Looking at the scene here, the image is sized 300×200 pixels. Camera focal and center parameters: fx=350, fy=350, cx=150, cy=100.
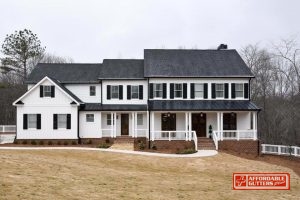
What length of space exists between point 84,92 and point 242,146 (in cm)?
1562

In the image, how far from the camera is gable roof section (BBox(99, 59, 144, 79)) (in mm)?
33438

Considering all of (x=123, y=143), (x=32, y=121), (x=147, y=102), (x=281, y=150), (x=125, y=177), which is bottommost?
(x=281, y=150)

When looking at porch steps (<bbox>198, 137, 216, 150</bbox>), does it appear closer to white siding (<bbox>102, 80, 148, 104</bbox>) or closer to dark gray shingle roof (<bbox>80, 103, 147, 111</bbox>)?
dark gray shingle roof (<bbox>80, 103, 147, 111</bbox>)

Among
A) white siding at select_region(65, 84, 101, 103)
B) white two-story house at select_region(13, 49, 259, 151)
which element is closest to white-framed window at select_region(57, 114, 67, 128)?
white two-story house at select_region(13, 49, 259, 151)

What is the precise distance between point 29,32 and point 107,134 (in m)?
25.6

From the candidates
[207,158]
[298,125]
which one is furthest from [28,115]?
[298,125]

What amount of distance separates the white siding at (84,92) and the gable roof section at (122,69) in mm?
1587

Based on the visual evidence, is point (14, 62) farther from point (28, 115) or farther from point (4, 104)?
point (28, 115)

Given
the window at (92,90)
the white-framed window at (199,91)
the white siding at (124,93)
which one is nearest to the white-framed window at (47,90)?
the window at (92,90)

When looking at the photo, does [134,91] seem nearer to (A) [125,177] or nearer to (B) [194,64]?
(B) [194,64]

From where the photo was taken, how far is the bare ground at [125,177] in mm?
13133

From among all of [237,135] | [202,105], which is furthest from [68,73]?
[237,135]

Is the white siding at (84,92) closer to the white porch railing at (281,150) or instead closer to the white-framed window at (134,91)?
the white-framed window at (134,91)

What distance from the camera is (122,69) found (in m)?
34.8
